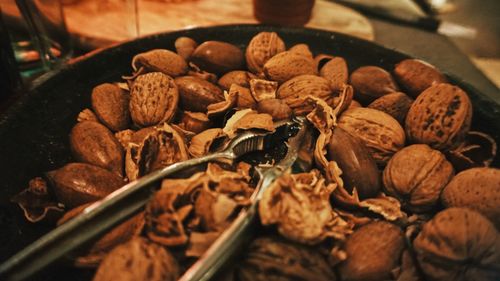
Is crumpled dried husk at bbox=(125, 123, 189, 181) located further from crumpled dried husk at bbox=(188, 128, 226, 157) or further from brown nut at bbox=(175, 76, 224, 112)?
brown nut at bbox=(175, 76, 224, 112)

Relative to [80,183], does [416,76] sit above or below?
above

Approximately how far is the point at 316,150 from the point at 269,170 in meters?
0.13

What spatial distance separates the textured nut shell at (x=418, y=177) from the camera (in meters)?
0.58

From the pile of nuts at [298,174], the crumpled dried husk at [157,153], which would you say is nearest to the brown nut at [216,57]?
the pile of nuts at [298,174]

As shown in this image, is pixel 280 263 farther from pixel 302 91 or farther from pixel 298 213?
pixel 302 91

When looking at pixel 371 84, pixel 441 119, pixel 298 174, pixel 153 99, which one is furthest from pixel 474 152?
pixel 153 99

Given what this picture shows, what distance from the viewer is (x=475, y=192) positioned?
0.55m

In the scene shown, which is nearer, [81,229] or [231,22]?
[81,229]

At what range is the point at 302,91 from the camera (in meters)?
0.71

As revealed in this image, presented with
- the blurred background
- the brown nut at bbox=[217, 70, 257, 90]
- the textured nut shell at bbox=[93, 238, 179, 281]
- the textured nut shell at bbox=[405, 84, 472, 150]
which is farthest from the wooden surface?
the textured nut shell at bbox=[93, 238, 179, 281]

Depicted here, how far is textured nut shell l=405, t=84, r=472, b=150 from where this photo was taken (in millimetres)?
631

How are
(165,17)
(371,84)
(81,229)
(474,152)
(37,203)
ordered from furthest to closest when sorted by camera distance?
(165,17)
(371,84)
(474,152)
(37,203)
(81,229)

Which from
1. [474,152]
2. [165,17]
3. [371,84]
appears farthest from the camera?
[165,17]

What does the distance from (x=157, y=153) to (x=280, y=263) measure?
26cm
